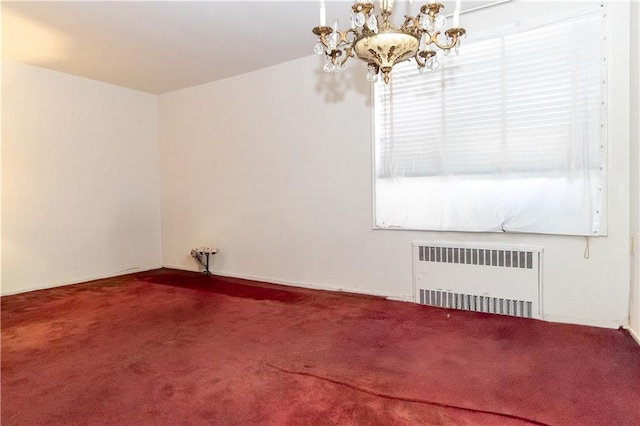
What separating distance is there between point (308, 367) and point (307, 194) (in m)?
2.34

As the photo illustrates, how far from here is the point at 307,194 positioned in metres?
4.35

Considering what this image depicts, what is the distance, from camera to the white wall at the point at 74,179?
4.30 meters

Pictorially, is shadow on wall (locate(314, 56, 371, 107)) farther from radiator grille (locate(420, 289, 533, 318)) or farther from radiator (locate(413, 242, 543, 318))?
radiator grille (locate(420, 289, 533, 318))

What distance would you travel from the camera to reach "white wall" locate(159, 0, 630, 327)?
9.45 feet

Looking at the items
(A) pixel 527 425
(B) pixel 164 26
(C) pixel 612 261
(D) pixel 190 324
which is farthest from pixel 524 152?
(B) pixel 164 26

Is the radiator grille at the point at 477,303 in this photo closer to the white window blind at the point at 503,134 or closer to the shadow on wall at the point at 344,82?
the white window blind at the point at 503,134

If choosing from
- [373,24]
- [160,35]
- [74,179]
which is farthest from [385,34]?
[74,179]

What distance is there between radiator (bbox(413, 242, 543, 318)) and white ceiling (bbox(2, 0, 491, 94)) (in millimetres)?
2138

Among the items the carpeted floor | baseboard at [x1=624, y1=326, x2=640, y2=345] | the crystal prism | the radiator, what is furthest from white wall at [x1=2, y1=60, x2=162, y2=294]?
baseboard at [x1=624, y1=326, x2=640, y2=345]

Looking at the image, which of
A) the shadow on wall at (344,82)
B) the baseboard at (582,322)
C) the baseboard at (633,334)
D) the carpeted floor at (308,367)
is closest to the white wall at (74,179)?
the carpeted floor at (308,367)

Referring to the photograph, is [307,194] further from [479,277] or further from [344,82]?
[479,277]

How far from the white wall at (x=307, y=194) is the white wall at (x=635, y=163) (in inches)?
2.4

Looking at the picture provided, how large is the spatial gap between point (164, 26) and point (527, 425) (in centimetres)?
397

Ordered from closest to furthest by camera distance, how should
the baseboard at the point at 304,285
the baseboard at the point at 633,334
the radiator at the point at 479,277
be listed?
the baseboard at the point at 633,334, the radiator at the point at 479,277, the baseboard at the point at 304,285
